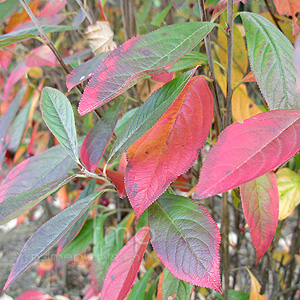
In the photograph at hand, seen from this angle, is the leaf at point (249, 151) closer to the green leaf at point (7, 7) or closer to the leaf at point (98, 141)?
the leaf at point (98, 141)

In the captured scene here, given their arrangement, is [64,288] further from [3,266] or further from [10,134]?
[10,134]

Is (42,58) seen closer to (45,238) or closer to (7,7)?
(7,7)

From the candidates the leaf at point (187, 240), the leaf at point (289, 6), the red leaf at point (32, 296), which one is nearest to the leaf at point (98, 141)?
the leaf at point (187, 240)

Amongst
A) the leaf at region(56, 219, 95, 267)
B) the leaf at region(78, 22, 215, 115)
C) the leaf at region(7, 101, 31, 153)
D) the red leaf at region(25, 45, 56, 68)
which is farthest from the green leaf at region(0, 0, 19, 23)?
the leaf at region(56, 219, 95, 267)

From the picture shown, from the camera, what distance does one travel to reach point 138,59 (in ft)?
1.45

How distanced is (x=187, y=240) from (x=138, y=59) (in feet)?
0.94

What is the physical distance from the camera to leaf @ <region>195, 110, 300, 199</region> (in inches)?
13.1

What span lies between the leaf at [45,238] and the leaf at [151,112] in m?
0.12

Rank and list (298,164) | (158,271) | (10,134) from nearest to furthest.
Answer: (298,164) < (10,134) < (158,271)

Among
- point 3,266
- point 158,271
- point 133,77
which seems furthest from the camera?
point 3,266

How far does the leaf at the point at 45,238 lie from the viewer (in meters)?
0.44

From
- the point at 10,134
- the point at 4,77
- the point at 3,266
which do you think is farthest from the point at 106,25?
the point at 3,266

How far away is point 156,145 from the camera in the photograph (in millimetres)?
480

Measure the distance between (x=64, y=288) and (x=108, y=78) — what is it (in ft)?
6.41
